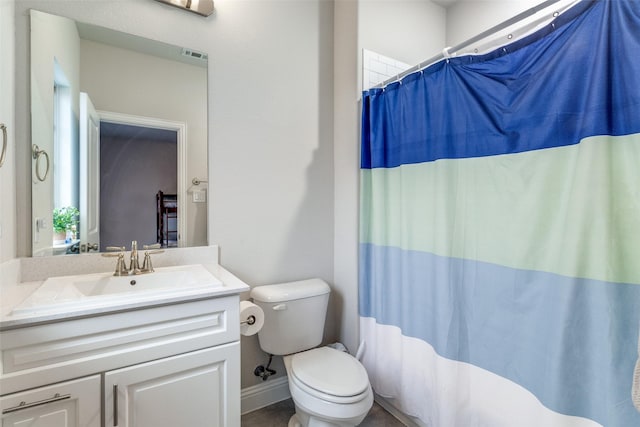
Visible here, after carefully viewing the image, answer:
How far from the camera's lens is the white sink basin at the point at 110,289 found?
97 centimetres

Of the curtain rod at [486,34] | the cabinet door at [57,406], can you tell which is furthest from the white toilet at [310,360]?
the curtain rod at [486,34]

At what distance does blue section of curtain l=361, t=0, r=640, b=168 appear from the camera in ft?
2.93

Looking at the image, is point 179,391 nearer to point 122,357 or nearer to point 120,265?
point 122,357

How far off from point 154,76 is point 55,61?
1.27 ft

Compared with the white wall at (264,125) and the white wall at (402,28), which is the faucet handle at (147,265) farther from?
the white wall at (402,28)

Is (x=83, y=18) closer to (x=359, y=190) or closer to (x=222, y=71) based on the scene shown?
(x=222, y=71)

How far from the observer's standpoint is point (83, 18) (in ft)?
4.54

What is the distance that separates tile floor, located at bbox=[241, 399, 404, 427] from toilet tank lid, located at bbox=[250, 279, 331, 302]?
698 millimetres

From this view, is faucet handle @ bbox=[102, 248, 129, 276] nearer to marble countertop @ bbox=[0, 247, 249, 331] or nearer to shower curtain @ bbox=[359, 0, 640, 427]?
marble countertop @ bbox=[0, 247, 249, 331]

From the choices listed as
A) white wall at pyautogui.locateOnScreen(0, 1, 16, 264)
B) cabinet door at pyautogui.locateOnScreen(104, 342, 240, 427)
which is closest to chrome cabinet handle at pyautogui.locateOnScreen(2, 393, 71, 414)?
cabinet door at pyautogui.locateOnScreen(104, 342, 240, 427)

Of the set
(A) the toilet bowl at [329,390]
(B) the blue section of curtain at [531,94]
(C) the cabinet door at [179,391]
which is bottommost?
(A) the toilet bowl at [329,390]

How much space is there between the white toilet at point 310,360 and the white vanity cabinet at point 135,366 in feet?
1.12

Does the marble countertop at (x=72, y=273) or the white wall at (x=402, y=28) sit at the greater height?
the white wall at (x=402, y=28)

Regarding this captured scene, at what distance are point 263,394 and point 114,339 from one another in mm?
1113
